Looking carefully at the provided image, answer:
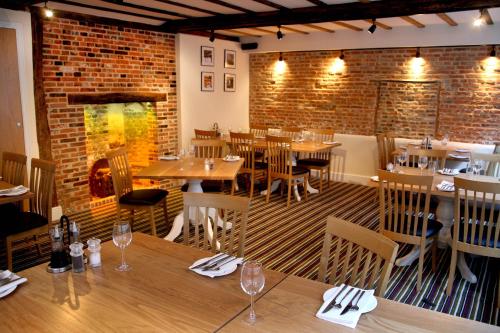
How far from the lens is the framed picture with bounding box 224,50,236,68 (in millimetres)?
7828

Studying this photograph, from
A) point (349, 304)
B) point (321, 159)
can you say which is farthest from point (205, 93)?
point (349, 304)

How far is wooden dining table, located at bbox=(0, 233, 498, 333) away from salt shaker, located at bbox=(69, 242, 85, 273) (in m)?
0.03

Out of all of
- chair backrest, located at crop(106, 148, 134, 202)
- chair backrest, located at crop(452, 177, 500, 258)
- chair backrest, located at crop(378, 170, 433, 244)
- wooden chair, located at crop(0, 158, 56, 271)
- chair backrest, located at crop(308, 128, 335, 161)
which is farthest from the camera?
chair backrest, located at crop(308, 128, 335, 161)

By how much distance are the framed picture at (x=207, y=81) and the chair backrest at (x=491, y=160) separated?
178 inches

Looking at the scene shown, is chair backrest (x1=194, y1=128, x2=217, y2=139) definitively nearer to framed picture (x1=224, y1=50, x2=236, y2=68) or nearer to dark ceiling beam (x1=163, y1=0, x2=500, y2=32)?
dark ceiling beam (x1=163, y1=0, x2=500, y2=32)

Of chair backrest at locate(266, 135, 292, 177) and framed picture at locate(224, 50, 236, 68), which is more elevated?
framed picture at locate(224, 50, 236, 68)

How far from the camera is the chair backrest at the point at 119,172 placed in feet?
13.8

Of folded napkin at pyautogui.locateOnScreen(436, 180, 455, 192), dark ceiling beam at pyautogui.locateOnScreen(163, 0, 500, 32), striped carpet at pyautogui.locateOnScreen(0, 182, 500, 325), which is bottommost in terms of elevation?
striped carpet at pyautogui.locateOnScreen(0, 182, 500, 325)

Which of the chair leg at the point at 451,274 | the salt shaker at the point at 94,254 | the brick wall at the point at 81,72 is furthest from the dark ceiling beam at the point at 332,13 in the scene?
the salt shaker at the point at 94,254

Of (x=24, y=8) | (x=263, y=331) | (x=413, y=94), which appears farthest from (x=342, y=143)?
(x=263, y=331)

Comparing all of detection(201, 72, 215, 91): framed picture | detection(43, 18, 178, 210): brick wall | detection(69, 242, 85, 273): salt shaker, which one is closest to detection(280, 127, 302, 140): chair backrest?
detection(201, 72, 215, 91): framed picture

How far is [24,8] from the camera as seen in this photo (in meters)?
4.66

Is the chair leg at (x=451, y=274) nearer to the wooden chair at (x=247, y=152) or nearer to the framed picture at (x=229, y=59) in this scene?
the wooden chair at (x=247, y=152)

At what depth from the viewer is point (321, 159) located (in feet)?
22.7
